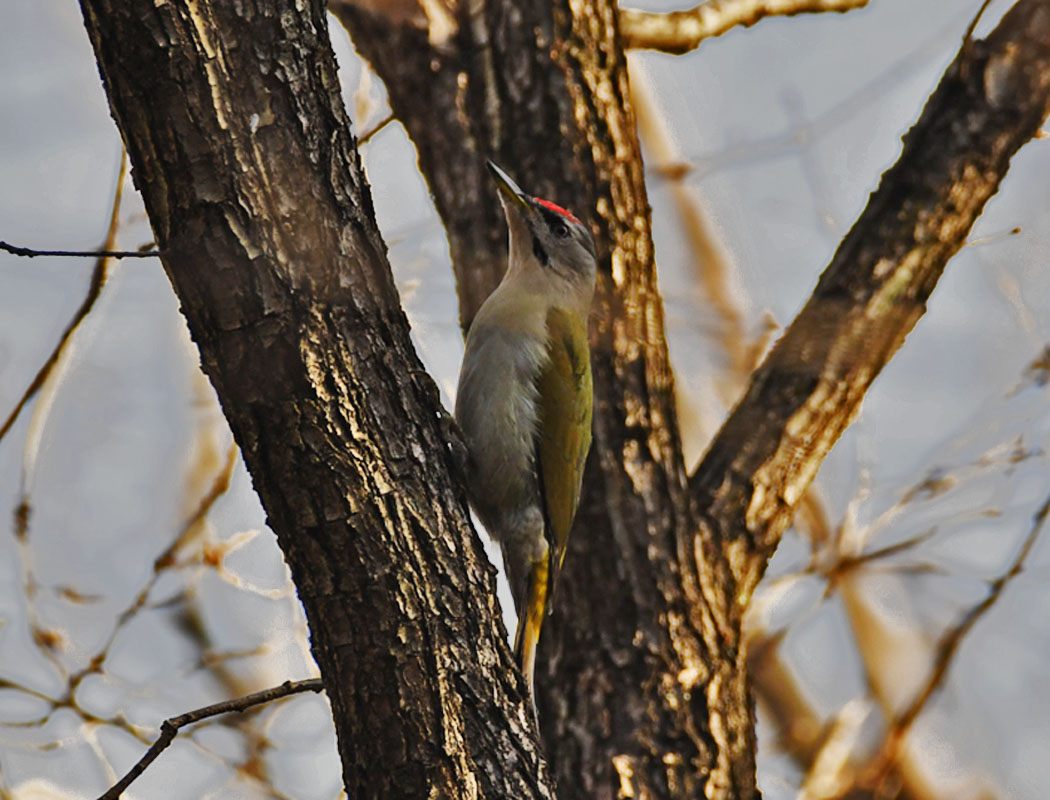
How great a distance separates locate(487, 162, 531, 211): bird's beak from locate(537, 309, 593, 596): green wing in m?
0.55

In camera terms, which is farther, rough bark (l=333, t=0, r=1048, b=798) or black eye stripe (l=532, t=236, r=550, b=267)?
black eye stripe (l=532, t=236, r=550, b=267)

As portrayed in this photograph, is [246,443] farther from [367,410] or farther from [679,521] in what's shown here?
[679,521]

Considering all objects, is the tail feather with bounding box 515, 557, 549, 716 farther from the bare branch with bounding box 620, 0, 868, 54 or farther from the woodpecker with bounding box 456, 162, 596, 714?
the bare branch with bounding box 620, 0, 868, 54

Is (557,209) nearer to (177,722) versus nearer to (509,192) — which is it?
(509,192)

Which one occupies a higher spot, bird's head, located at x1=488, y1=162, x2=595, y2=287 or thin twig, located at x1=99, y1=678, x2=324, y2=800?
bird's head, located at x1=488, y1=162, x2=595, y2=287

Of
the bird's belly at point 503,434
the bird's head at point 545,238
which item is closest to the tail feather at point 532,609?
the bird's belly at point 503,434

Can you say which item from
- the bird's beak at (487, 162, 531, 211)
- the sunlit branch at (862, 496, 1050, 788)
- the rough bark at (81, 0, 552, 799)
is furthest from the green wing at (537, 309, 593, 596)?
the sunlit branch at (862, 496, 1050, 788)

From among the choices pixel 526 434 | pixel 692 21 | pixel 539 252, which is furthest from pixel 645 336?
pixel 692 21

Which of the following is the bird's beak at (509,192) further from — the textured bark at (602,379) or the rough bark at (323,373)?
the rough bark at (323,373)

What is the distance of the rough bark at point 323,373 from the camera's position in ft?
7.79

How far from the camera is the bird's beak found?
4.86 metres

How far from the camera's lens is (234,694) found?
691 cm

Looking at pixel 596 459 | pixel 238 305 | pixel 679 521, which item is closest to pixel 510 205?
pixel 596 459

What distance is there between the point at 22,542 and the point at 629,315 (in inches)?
99.1
